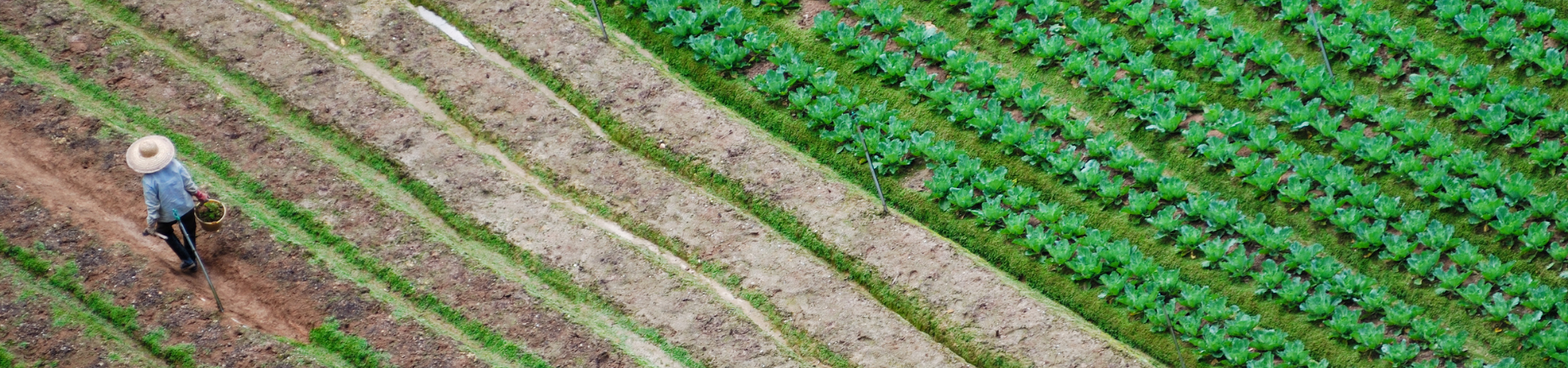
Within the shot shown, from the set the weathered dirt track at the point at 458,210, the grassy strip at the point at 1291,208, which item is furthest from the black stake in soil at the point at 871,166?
the grassy strip at the point at 1291,208

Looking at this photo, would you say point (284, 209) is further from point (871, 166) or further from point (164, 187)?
point (871, 166)

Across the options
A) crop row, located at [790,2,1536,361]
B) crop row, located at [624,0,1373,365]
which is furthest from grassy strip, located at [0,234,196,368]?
crop row, located at [790,2,1536,361]

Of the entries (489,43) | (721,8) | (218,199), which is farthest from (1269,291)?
(218,199)

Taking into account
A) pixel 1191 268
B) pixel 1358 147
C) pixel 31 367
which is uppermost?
pixel 1358 147

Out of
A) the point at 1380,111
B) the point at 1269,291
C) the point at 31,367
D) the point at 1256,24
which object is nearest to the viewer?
the point at 31,367

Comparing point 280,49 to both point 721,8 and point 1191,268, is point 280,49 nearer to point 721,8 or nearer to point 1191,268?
point 721,8
